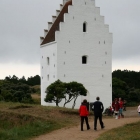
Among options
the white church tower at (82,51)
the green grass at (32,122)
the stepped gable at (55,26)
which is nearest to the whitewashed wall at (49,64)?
the white church tower at (82,51)

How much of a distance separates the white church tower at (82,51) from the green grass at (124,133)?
24.1 meters

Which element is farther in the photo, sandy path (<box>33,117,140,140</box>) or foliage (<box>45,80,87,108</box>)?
foliage (<box>45,80,87,108</box>)

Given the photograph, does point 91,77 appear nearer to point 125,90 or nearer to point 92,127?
point 125,90

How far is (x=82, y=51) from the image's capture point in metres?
43.0

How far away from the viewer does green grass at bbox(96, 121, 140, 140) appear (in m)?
15.4

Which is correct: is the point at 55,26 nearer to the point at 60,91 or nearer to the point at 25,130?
the point at 60,91

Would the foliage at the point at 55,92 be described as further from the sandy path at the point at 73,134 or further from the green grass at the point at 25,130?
the sandy path at the point at 73,134

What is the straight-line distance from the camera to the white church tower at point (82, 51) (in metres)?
42.2

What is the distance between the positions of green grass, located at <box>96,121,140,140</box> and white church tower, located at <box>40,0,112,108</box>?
24.1 meters

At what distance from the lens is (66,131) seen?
59.9ft

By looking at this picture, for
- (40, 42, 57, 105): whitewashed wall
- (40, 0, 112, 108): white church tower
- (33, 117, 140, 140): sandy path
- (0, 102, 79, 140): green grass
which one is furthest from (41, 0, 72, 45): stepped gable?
(33, 117, 140, 140): sandy path

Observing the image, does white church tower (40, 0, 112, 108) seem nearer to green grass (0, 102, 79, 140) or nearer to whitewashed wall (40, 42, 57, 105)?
whitewashed wall (40, 42, 57, 105)

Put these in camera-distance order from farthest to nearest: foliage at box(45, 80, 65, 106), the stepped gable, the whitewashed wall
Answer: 1. the stepped gable
2. the whitewashed wall
3. foliage at box(45, 80, 65, 106)

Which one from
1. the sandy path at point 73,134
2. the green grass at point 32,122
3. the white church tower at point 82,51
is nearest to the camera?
the sandy path at point 73,134
